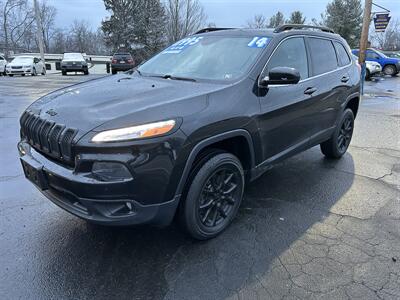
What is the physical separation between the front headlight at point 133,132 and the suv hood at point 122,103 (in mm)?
38

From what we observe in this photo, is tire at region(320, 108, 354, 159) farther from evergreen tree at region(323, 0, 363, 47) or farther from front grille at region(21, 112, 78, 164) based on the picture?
evergreen tree at region(323, 0, 363, 47)

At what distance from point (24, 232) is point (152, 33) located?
40.5 m

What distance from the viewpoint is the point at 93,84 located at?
3562 millimetres

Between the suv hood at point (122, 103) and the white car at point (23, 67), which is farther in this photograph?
the white car at point (23, 67)

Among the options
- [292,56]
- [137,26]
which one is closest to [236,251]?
[292,56]

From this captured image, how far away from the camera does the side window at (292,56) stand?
3.69 meters

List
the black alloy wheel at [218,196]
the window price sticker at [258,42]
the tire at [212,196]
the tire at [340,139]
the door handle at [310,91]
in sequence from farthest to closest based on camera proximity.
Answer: the tire at [340,139]
the door handle at [310,91]
the window price sticker at [258,42]
the black alloy wheel at [218,196]
the tire at [212,196]

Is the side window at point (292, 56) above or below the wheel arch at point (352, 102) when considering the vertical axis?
above

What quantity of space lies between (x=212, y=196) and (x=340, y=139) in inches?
120

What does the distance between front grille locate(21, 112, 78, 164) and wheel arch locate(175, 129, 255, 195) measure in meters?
0.84

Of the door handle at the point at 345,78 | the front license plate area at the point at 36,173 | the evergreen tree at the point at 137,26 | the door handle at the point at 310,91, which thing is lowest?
the front license plate area at the point at 36,173

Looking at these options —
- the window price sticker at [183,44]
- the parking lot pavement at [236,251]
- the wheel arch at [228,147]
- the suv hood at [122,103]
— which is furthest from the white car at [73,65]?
the wheel arch at [228,147]

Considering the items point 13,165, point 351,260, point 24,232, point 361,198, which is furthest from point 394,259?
point 13,165

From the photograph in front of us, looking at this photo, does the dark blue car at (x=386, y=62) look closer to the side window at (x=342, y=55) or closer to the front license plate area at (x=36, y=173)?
the side window at (x=342, y=55)
